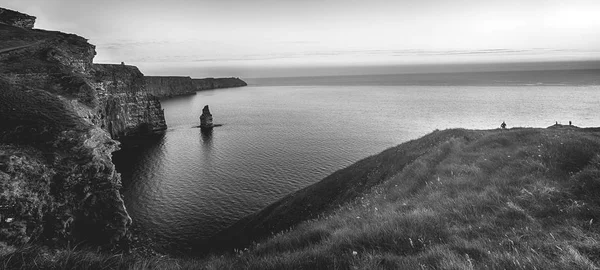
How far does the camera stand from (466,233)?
23.4 ft

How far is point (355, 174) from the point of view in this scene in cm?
3353

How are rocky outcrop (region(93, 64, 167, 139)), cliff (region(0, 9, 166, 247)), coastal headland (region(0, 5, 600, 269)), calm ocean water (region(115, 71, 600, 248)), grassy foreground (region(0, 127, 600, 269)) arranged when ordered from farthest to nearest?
rocky outcrop (region(93, 64, 167, 139)), calm ocean water (region(115, 71, 600, 248)), cliff (region(0, 9, 166, 247)), coastal headland (region(0, 5, 600, 269)), grassy foreground (region(0, 127, 600, 269))

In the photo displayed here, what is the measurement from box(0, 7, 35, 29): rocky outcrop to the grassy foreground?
3241 inches

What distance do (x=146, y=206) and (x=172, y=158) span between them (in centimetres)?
2695

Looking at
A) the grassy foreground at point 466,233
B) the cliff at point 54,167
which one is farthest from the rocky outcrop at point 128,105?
the grassy foreground at point 466,233

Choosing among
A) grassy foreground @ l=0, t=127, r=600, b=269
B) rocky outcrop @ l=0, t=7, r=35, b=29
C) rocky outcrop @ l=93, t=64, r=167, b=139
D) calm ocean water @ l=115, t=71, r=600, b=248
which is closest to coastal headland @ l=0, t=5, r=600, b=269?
grassy foreground @ l=0, t=127, r=600, b=269

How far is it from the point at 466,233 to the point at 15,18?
→ 297ft

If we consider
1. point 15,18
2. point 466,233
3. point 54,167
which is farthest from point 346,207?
point 15,18

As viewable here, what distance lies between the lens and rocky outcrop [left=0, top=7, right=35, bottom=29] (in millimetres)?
58956

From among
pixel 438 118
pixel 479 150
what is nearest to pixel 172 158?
pixel 479 150

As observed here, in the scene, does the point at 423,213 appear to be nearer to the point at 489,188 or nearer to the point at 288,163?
the point at 489,188

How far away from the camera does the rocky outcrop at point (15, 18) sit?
59.0 meters

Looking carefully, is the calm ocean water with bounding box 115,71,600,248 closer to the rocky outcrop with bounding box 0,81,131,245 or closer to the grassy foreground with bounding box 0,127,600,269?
the rocky outcrop with bounding box 0,81,131,245

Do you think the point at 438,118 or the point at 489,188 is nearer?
the point at 489,188
